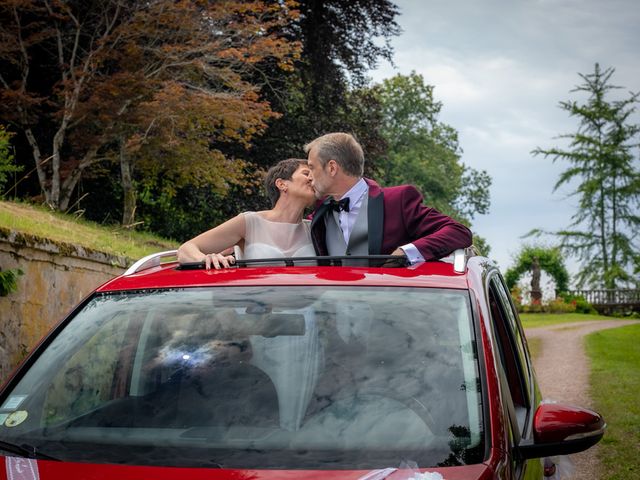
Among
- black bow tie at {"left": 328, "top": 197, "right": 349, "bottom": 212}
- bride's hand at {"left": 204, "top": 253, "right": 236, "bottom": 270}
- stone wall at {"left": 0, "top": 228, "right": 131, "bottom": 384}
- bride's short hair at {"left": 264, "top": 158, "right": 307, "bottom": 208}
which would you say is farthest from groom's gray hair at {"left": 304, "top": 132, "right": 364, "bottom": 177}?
stone wall at {"left": 0, "top": 228, "right": 131, "bottom": 384}

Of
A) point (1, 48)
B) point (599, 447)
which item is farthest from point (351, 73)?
point (599, 447)

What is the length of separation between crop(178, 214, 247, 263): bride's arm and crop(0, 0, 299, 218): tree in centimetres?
1342

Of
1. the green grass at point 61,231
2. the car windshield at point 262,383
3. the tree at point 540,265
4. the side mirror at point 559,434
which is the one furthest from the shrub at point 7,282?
the tree at point 540,265

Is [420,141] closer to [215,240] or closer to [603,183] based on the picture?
[603,183]

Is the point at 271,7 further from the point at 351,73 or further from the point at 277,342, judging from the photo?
the point at 277,342

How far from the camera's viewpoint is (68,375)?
3061 millimetres

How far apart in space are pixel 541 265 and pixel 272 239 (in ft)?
158

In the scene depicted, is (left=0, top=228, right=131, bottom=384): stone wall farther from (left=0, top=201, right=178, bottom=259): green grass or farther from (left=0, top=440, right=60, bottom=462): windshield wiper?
(left=0, top=440, right=60, bottom=462): windshield wiper

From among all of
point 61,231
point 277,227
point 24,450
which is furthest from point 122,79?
point 24,450

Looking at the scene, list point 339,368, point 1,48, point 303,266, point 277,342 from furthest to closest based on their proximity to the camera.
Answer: point 1,48
point 303,266
point 277,342
point 339,368

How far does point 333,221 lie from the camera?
464 centimetres

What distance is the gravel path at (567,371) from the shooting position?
888 cm

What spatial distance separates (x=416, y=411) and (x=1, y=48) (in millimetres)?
16627

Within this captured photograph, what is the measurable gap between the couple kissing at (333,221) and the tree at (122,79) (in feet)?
43.4
